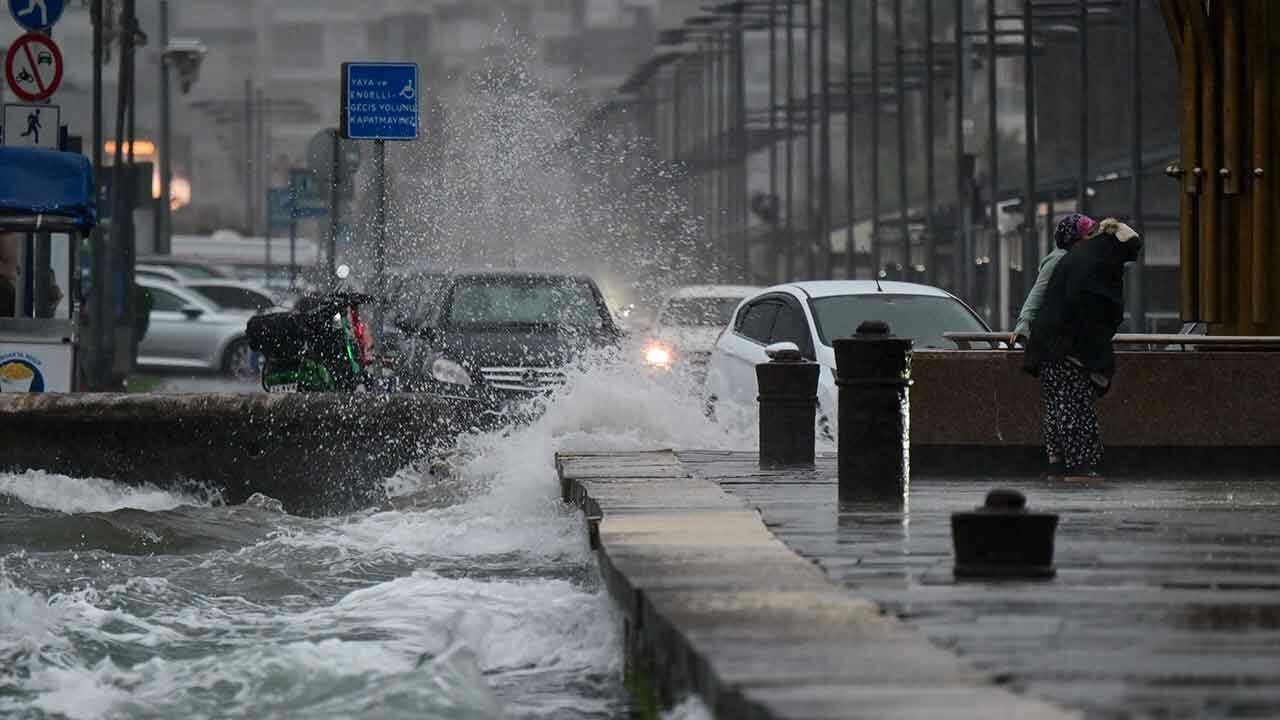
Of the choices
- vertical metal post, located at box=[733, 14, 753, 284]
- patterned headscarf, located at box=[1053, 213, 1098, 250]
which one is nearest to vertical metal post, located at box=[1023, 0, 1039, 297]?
vertical metal post, located at box=[733, 14, 753, 284]

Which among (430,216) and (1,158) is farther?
(430,216)

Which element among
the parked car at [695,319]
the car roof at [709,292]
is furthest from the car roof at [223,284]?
the parked car at [695,319]

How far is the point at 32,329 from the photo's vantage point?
19281 mm

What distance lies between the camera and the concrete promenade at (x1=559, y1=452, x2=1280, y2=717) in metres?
5.86

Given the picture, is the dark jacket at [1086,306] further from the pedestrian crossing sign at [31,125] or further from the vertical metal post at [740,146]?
the vertical metal post at [740,146]

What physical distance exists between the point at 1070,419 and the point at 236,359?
27.3 metres

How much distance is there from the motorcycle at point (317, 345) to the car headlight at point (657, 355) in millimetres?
2333

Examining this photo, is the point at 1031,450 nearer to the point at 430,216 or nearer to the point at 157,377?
the point at 157,377

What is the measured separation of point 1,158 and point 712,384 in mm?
5523

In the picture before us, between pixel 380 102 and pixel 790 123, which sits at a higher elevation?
pixel 790 123

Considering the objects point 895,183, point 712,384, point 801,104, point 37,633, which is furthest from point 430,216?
point 37,633

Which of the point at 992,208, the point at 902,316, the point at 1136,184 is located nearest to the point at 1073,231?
the point at 902,316

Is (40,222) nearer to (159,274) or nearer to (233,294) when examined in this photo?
(233,294)

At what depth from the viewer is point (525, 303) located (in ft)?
70.2
